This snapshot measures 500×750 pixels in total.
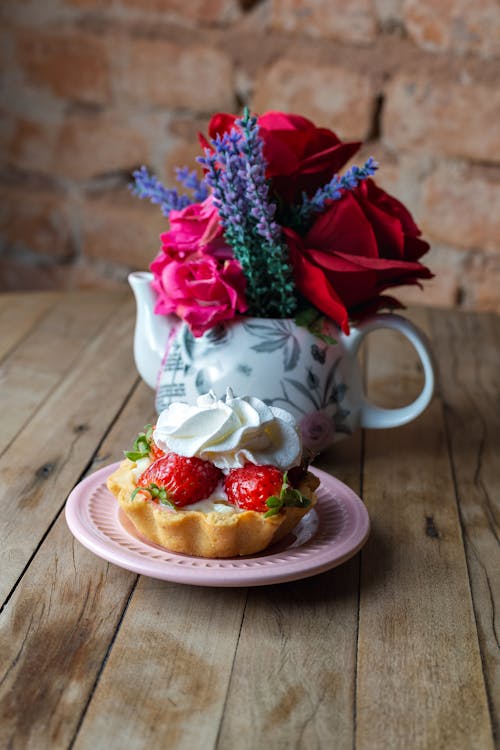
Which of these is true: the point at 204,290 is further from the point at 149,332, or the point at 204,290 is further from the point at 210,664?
the point at 210,664

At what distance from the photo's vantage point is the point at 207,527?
2.46 ft

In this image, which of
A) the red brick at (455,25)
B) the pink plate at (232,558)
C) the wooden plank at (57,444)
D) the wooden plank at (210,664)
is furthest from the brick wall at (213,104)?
the wooden plank at (210,664)

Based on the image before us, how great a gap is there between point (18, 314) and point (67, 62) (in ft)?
3.32

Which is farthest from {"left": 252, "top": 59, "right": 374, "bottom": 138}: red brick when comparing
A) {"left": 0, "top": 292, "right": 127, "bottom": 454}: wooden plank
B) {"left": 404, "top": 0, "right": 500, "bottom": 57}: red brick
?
{"left": 0, "top": 292, "right": 127, "bottom": 454}: wooden plank

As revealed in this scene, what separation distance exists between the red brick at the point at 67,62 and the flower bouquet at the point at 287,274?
1370 mm

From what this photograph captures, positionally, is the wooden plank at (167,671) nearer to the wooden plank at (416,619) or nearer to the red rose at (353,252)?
the wooden plank at (416,619)

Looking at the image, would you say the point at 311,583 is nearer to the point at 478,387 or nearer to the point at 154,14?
the point at 478,387

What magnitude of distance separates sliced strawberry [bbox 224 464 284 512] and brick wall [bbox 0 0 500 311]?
1430 mm

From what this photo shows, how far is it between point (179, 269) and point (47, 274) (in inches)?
61.4

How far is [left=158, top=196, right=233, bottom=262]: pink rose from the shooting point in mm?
1025

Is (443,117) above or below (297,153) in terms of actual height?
below

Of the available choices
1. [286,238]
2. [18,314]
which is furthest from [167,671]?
[18,314]

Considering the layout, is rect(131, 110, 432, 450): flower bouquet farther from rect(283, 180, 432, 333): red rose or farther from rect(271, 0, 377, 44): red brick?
rect(271, 0, 377, 44): red brick

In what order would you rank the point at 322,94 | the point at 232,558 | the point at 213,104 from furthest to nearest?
the point at 213,104, the point at 322,94, the point at 232,558
